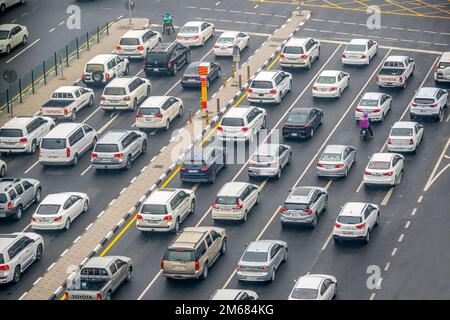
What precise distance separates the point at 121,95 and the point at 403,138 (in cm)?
1923

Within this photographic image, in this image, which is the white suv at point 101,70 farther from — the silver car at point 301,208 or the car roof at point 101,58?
the silver car at point 301,208

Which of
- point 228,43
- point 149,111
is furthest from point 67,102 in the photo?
point 228,43

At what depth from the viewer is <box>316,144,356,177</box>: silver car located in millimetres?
69500

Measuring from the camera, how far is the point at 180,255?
5869 centimetres

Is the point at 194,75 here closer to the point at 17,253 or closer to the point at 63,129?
the point at 63,129

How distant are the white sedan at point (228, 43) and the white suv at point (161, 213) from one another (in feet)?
83.3

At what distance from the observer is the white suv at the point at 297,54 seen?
85.5 meters

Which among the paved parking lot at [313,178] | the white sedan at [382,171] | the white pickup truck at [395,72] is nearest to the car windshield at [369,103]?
the paved parking lot at [313,178]

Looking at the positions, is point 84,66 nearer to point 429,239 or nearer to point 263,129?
point 263,129

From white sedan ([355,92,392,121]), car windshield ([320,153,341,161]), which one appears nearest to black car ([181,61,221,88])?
white sedan ([355,92,392,121])

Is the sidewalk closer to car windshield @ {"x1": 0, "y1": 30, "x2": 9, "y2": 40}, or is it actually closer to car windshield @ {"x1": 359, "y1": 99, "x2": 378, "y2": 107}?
car windshield @ {"x1": 359, "y1": 99, "x2": 378, "y2": 107}

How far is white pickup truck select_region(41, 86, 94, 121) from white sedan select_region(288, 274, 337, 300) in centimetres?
2895

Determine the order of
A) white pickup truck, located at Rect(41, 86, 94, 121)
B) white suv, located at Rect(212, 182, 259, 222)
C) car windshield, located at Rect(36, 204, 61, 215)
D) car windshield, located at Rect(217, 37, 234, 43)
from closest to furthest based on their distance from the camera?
white suv, located at Rect(212, 182, 259, 222) → car windshield, located at Rect(36, 204, 61, 215) → white pickup truck, located at Rect(41, 86, 94, 121) → car windshield, located at Rect(217, 37, 234, 43)
